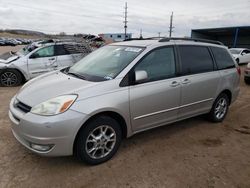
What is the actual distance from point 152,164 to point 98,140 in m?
0.82

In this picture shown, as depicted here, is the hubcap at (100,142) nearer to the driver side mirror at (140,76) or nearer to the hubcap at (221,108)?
the driver side mirror at (140,76)

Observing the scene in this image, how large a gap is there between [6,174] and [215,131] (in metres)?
3.57

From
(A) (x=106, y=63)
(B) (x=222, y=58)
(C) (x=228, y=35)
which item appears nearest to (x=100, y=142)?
(A) (x=106, y=63)

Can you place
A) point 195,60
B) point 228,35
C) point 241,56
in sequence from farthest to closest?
point 228,35 → point 241,56 → point 195,60

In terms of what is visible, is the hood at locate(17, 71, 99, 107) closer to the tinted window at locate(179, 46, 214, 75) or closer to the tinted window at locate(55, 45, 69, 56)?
the tinted window at locate(179, 46, 214, 75)

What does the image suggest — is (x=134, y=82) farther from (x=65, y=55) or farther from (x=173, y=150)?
(x=65, y=55)

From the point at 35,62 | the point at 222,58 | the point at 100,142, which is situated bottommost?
the point at 100,142

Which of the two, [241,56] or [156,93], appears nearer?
[156,93]

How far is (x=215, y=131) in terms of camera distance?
445 cm

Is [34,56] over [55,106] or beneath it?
beneath

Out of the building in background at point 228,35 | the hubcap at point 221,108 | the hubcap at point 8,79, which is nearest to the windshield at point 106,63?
the hubcap at point 221,108

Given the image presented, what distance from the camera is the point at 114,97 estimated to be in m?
3.10

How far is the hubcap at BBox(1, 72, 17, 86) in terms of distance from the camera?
7.98 meters

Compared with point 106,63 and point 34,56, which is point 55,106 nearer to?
point 106,63
